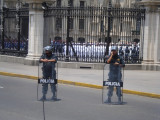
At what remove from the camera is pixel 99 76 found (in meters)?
17.3

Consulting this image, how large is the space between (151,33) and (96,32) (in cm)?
301

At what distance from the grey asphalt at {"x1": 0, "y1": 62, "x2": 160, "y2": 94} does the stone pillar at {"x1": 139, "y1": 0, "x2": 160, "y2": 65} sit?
2.78ft

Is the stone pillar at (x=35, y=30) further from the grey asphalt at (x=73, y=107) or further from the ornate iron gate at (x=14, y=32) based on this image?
the grey asphalt at (x=73, y=107)

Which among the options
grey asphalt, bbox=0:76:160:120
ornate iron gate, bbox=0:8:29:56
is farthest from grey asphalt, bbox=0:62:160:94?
ornate iron gate, bbox=0:8:29:56

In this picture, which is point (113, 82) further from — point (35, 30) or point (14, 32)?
point (14, 32)

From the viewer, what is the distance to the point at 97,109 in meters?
10.3

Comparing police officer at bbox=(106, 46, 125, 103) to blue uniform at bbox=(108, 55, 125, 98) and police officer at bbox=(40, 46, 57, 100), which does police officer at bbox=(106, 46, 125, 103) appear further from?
police officer at bbox=(40, 46, 57, 100)

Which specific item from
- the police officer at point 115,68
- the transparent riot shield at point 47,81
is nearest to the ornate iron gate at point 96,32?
the police officer at point 115,68

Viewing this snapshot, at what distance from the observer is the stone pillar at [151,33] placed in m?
→ 19.1

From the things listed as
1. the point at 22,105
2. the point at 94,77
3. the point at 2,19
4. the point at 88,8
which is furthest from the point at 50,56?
the point at 2,19

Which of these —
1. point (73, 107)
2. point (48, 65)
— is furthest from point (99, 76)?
point (73, 107)

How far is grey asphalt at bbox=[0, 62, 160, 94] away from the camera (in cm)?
1451

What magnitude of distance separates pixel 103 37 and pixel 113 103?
31.0ft

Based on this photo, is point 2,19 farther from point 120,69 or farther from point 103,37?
point 120,69
